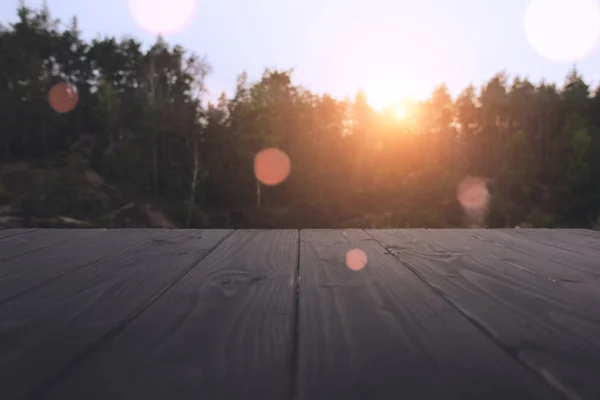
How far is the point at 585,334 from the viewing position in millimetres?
872

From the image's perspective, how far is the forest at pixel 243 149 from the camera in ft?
66.9

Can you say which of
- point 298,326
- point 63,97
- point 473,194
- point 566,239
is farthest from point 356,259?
point 63,97

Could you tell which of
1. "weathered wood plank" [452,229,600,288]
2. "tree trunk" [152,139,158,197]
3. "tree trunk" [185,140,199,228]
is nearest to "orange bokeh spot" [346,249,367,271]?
"weathered wood plank" [452,229,600,288]

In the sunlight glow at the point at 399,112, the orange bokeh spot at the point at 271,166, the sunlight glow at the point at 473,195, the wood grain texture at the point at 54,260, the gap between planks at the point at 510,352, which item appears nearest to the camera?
the gap between planks at the point at 510,352

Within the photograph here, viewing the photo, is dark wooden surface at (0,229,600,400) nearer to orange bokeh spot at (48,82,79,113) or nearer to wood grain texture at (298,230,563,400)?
wood grain texture at (298,230,563,400)

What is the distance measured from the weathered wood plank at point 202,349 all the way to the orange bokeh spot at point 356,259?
318mm

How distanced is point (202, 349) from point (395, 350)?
0.36 metres

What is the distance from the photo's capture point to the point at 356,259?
64.4 inches

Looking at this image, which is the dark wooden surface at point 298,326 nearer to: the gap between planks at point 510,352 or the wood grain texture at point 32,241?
the gap between planks at point 510,352

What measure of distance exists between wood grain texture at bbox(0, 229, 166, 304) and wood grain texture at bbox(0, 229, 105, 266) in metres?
0.06

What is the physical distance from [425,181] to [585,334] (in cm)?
2419

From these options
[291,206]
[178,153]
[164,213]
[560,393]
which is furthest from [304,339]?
[178,153]

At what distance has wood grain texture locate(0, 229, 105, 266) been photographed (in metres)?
1.83

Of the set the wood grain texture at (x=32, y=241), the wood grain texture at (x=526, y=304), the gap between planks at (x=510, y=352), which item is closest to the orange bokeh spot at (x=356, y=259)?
the wood grain texture at (x=526, y=304)
